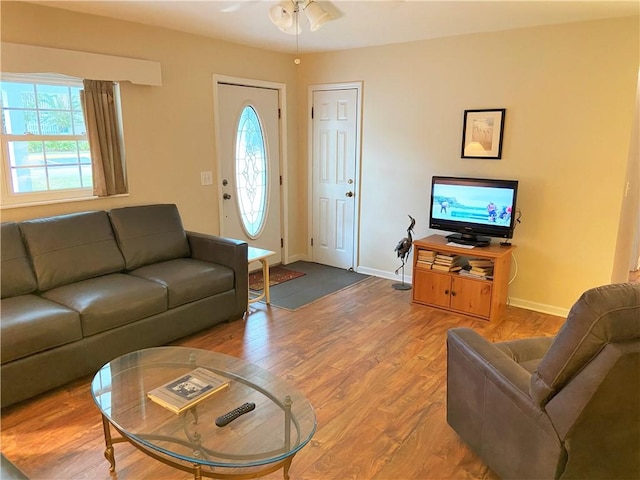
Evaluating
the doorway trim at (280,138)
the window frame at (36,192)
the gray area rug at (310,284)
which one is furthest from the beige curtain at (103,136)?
the gray area rug at (310,284)

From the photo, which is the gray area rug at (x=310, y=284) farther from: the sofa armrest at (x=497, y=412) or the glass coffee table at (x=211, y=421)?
the sofa armrest at (x=497, y=412)

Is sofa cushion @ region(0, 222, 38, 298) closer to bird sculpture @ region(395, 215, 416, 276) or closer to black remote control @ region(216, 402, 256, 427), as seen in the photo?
→ black remote control @ region(216, 402, 256, 427)

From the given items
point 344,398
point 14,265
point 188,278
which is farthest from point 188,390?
point 14,265

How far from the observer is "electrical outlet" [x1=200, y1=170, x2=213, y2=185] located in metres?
4.38

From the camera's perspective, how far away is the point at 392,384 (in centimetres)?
284

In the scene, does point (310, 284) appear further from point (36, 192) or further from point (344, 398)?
point (36, 192)

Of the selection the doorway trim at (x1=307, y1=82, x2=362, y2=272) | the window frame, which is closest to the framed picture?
the doorway trim at (x1=307, y1=82, x2=362, y2=272)

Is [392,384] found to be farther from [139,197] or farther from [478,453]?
[139,197]

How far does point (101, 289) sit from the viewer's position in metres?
3.01

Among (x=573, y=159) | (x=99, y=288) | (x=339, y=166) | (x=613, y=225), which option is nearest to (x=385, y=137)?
(x=339, y=166)

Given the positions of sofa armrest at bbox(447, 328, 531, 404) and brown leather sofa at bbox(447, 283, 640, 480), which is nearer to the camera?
brown leather sofa at bbox(447, 283, 640, 480)

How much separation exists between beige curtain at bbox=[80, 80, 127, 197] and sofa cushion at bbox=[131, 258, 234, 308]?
30.0 inches

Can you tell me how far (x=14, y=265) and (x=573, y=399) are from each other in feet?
10.3

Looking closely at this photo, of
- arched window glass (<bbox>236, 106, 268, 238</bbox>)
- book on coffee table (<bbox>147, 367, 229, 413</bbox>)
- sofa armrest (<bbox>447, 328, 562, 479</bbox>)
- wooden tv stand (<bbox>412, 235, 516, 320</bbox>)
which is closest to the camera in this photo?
sofa armrest (<bbox>447, 328, 562, 479</bbox>)
